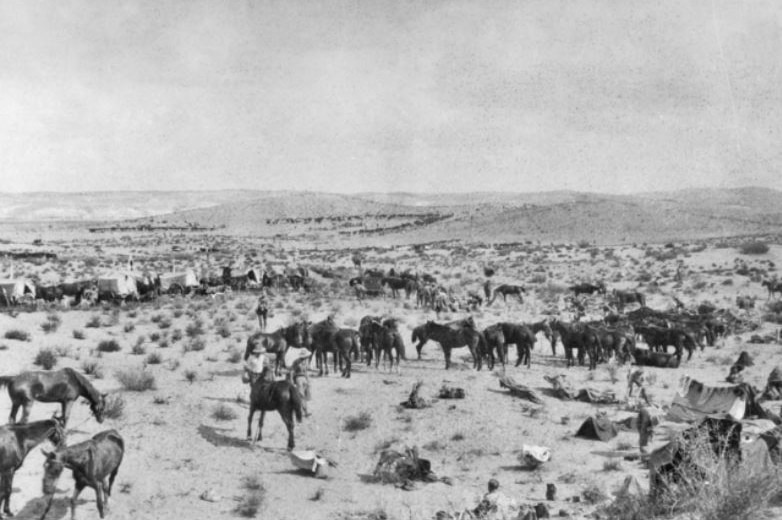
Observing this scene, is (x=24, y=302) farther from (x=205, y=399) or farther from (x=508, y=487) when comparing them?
(x=508, y=487)

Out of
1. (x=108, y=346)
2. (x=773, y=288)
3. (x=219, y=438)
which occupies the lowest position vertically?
(x=219, y=438)

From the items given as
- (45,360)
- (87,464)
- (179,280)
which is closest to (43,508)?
(87,464)

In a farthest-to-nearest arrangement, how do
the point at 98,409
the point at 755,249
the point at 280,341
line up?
the point at 755,249 → the point at 280,341 → the point at 98,409

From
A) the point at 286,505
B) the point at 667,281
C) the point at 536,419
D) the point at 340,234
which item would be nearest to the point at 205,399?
the point at 286,505

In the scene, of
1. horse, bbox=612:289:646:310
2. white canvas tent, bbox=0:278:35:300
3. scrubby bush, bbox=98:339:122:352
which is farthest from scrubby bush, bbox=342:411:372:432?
white canvas tent, bbox=0:278:35:300

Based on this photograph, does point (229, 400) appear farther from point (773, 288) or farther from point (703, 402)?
point (773, 288)

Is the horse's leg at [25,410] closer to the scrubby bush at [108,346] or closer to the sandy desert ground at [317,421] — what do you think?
the sandy desert ground at [317,421]
